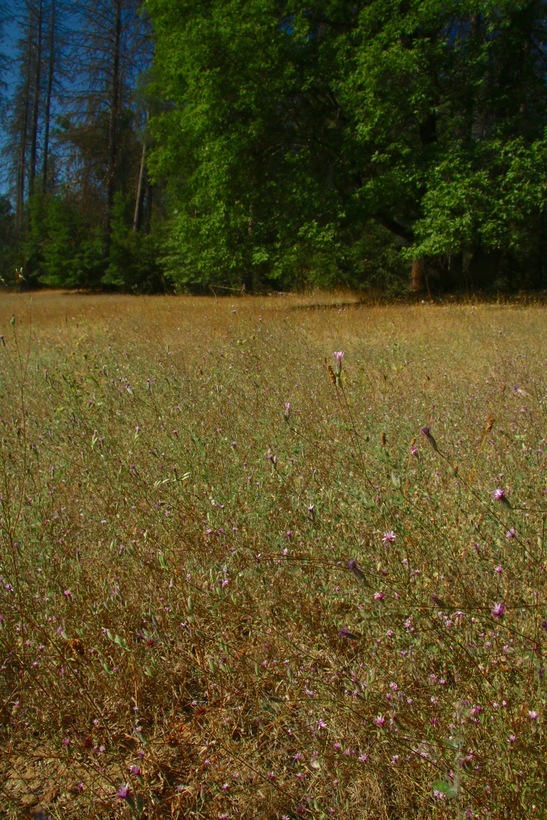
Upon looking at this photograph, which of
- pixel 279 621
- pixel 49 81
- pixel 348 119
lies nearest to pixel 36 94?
pixel 49 81

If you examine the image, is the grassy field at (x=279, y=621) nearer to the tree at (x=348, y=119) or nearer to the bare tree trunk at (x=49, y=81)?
the tree at (x=348, y=119)

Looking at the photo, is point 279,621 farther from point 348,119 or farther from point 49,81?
point 49,81

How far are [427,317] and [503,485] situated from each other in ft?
24.5

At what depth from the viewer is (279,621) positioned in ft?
6.84

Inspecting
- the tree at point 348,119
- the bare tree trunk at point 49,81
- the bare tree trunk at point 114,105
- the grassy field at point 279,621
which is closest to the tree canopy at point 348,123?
the tree at point 348,119

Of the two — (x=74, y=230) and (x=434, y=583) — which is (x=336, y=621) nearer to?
(x=434, y=583)

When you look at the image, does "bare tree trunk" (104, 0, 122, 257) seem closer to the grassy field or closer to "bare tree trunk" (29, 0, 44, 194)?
"bare tree trunk" (29, 0, 44, 194)

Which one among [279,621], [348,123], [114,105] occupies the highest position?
[114,105]

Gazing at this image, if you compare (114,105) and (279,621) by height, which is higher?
(114,105)

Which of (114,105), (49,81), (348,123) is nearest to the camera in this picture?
(348,123)

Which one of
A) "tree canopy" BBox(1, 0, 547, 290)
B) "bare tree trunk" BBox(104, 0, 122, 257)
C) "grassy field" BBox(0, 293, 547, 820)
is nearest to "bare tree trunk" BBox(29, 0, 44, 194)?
"bare tree trunk" BBox(104, 0, 122, 257)

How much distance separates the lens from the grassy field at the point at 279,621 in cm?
144

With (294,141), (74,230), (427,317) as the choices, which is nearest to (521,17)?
(294,141)

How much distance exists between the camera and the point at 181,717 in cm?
180
